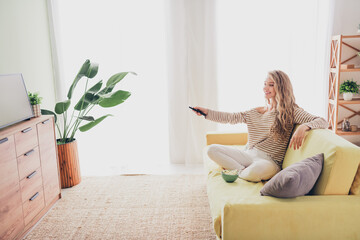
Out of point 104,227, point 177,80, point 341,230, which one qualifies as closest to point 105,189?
point 104,227

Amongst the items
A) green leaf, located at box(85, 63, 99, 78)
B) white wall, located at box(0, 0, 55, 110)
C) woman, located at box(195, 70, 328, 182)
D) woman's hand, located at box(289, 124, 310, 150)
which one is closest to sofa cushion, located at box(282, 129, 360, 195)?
woman's hand, located at box(289, 124, 310, 150)

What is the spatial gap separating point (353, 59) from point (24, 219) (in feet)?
11.9

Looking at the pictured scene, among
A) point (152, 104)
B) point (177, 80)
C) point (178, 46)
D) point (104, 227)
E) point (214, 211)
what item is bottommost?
point (104, 227)

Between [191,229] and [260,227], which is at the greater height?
[260,227]

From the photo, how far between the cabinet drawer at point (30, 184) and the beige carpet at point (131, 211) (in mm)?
280

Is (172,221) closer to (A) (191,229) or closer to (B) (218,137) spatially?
(A) (191,229)

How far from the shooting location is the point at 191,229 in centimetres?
242

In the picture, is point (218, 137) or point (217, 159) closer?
point (217, 159)

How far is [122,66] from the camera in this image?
3721mm

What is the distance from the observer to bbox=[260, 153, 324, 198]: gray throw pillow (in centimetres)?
171

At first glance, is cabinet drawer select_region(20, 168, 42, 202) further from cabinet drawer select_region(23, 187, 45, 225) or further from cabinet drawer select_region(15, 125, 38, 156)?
cabinet drawer select_region(15, 125, 38, 156)

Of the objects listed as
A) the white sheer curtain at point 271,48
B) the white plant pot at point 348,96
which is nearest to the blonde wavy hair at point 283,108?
the white sheer curtain at point 271,48

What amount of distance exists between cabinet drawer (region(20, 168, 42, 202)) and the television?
16.3 inches

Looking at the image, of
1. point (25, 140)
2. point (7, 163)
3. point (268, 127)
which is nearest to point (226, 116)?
point (268, 127)
